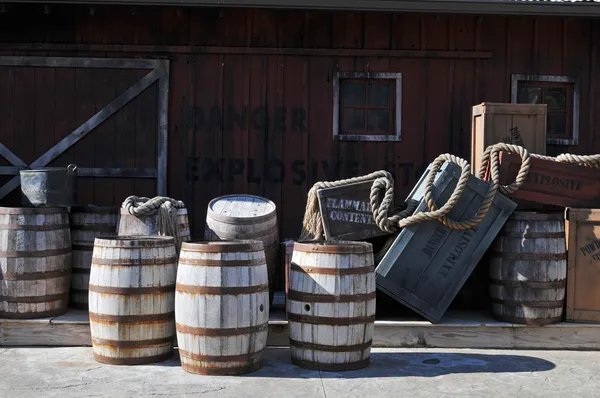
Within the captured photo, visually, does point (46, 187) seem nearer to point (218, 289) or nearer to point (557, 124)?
point (218, 289)

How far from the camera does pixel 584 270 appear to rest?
7.04 meters

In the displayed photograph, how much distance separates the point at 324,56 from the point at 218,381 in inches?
179

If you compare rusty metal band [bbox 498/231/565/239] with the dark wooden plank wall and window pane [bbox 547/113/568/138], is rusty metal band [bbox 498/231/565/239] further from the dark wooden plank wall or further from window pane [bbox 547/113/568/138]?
window pane [bbox 547/113/568/138]

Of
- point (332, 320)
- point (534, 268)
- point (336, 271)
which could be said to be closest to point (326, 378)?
point (332, 320)

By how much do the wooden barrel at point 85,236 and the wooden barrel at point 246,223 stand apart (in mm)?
1070

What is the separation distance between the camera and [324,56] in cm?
885

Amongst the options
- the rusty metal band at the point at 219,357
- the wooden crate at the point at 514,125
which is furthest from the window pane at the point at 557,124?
the rusty metal band at the point at 219,357

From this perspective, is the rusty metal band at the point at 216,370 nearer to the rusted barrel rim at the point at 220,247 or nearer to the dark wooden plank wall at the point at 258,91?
the rusted barrel rim at the point at 220,247

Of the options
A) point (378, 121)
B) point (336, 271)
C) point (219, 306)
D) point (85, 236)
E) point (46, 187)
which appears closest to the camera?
point (219, 306)

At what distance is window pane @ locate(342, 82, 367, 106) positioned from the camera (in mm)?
8906

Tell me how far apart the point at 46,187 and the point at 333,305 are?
3.51 m

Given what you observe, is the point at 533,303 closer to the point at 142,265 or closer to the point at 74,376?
the point at 142,265

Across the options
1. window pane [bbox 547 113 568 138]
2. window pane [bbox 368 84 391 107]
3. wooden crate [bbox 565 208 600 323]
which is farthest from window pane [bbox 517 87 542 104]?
wooden crate [bbox 565 208 600 323]

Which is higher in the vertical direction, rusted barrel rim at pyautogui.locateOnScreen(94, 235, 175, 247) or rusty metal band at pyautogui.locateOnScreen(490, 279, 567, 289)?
rusted barrel rim at pyautogui.locateOnScreen(94, 235, 175, 247)
